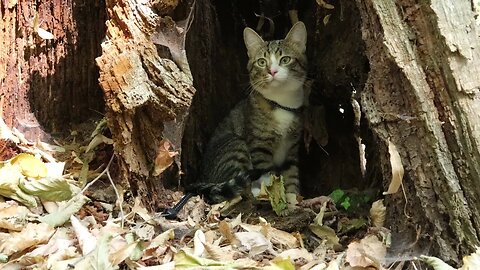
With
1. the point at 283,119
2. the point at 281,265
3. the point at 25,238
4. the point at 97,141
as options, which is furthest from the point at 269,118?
the point at 25,238

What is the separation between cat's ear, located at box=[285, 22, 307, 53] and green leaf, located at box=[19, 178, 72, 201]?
1840 millimetres

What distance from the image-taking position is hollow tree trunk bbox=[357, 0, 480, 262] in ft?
6.95

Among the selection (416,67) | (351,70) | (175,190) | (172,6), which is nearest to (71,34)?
(172,6)

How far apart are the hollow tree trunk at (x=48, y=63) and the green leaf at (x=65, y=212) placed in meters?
0.67

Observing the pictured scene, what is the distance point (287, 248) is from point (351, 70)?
3.72 feet

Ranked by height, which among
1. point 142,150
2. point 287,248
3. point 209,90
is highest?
point 209,90

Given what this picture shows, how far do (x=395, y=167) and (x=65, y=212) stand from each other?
139 cm

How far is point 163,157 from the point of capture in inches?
109

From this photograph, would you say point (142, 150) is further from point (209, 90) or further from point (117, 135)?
point (209, 90)

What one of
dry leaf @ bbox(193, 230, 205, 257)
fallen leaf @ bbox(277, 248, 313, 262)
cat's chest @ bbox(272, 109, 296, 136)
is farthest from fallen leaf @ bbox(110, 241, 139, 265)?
cat's chest @ bbox(272, 109, 296, 136)

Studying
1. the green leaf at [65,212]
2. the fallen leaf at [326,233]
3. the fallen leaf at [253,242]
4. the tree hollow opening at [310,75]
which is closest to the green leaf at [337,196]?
the tree hollow opening at [310,75]

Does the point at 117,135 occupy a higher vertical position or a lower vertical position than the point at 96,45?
lower

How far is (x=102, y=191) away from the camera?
2.88 meters

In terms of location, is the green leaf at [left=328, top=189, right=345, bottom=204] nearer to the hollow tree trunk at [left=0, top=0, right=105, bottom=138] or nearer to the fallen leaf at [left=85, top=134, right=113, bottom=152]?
the fallen leaf at [left=85, top=134, right=113, bottom=152]
